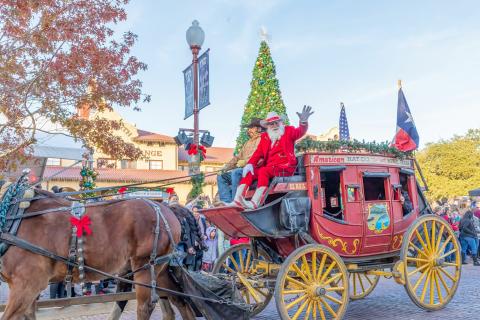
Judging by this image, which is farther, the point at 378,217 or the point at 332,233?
the point at 378,217

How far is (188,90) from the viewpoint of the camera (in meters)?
11.4

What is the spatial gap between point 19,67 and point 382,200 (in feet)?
23.8

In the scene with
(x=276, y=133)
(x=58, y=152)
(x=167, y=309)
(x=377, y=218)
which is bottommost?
(x=167, y=309)

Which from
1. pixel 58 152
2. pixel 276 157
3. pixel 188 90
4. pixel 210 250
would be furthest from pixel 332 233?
pixel 58 152

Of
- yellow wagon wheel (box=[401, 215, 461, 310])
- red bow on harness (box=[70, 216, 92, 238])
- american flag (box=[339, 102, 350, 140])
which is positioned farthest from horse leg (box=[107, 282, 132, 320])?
american flag (box=[339, 102, 350, 140])

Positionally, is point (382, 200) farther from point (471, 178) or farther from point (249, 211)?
point (471, 178)

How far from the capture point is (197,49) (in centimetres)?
1114

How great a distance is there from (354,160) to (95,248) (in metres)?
3.81

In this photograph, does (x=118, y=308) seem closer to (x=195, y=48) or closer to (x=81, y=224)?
(x=81, y=224)

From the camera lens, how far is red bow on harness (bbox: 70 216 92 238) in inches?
210

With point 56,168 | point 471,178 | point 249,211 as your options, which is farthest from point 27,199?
point 471,178

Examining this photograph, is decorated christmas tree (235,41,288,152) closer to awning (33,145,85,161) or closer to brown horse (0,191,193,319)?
awning (33,145,85,161)

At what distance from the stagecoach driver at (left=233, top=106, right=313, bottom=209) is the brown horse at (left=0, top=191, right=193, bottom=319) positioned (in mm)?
1094

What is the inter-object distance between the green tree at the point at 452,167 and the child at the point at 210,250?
120ft
